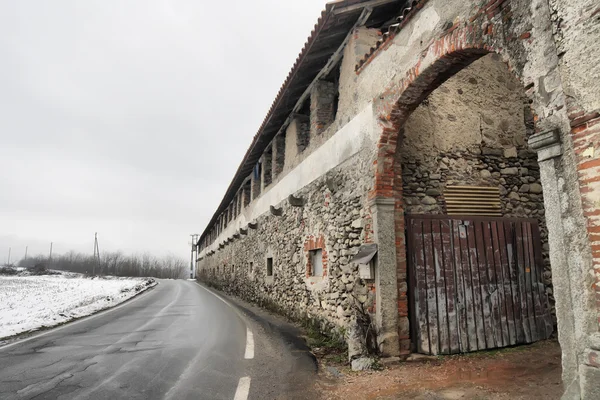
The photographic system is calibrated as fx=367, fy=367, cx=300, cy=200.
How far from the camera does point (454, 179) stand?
6539 mm

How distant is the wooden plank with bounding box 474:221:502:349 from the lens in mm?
5793

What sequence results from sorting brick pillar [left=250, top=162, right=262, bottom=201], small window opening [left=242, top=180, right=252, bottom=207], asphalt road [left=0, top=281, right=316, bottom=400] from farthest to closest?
small window opening [left=242, top=180, right=252, bottom=207]
brick pillar [left=250, top=162, right=262, bottom=201]
asphalt road [left=0, top=281, right=316, bottom=400]

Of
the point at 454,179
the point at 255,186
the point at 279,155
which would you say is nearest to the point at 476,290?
the point at 454,179

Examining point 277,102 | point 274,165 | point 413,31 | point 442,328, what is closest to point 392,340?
point 442,328

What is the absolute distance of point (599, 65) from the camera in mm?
2809

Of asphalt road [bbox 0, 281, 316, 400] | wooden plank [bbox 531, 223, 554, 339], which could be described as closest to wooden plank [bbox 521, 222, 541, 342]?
wooden plank [bbox 531, 223, 554, 339]

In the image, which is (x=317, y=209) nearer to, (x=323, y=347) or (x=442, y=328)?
(x=323, y=347)

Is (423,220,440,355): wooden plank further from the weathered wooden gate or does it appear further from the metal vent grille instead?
the metal vent grille

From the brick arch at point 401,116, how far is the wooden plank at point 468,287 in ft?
3.26

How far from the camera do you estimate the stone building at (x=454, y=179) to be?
296cm

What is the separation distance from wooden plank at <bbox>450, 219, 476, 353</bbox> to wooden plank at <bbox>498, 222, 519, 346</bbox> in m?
0.83

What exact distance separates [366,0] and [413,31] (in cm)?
182

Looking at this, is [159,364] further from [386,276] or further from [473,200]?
[473,200]

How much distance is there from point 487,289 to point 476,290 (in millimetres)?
220
